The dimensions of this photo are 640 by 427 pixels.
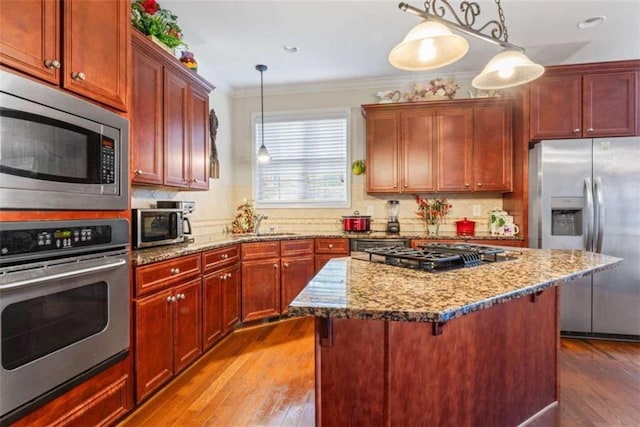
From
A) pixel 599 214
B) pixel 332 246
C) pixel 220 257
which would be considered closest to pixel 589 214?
pixel 599 214

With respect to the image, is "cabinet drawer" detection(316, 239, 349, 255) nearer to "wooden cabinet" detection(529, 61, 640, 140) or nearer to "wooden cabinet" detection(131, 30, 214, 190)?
"wooden cabinet" detection(131, 30, 214, 190)

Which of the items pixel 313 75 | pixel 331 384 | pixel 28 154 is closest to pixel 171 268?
pixel 28 154

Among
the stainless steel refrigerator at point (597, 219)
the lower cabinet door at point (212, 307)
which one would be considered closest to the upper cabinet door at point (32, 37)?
the lower cabinet door at point (212, 307)

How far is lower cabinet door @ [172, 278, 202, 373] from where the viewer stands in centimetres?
224

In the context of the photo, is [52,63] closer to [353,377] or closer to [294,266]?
[353,377]

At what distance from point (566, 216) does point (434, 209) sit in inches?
48.7

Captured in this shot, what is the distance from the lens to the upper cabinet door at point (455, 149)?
3576mm

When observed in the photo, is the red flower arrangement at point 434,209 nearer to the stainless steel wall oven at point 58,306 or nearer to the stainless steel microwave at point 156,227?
the stainless steel microwave at point 156,227

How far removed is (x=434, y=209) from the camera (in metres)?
3.89

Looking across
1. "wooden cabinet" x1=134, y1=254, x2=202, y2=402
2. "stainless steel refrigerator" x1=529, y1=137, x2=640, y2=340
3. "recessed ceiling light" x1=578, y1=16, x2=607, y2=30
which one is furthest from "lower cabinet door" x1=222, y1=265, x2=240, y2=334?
"recessed ceiling light" x1=578, y1=16, x2=607, y2=30

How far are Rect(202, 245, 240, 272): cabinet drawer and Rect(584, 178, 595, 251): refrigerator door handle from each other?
10.3 ft

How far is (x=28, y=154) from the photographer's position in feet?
4.25

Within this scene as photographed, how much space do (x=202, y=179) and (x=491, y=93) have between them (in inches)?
122

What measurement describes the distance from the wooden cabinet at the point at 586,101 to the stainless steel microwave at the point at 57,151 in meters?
3.43
